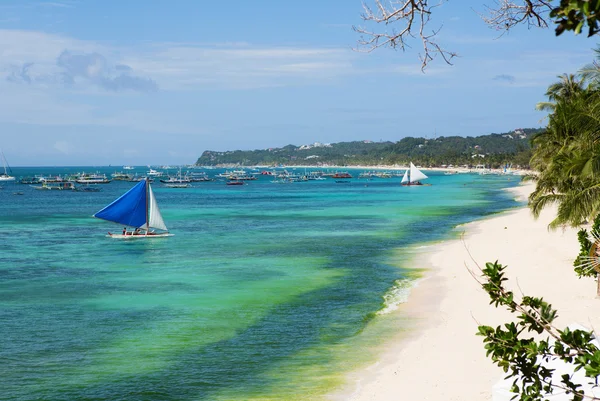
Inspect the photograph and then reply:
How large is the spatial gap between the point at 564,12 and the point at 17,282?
31.9m

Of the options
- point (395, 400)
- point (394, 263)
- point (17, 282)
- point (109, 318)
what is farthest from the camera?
point (394, 263)

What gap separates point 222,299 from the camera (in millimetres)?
26609

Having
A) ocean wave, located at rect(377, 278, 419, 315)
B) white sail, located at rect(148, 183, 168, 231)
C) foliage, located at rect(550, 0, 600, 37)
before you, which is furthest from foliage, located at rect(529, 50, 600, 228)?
white sail, located at rect(148, 183, 168, 231)

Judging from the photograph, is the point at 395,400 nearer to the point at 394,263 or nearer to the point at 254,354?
the point at 254,354

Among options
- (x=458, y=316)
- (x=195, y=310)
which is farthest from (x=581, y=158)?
(x=195, y=310)

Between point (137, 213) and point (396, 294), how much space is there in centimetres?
2839

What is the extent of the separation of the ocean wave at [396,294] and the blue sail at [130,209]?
2467 centimetres

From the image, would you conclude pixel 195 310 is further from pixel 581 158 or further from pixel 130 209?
pixel 130 209

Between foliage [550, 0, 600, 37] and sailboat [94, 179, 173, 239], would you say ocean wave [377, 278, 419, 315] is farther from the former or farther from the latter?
sailboat [94, 179, 173, 239]

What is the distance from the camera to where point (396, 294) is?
26.0 m

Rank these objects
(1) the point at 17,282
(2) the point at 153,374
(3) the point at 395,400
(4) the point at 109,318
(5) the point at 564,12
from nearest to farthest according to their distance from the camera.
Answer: (5) the point at 564,12 < (3) the point at 395,400 < (2) the point at 153,374 < (4) the point at 109,318 < (1) the point at 17,282

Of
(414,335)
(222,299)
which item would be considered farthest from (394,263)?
(414,335)

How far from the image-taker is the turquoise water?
16781 millimetres

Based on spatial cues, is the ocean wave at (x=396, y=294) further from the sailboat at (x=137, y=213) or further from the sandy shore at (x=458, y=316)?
the sailboat at (x=137, y=213)
